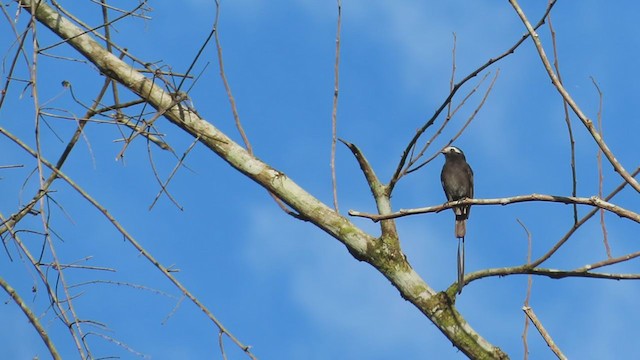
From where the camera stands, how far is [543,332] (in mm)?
2865

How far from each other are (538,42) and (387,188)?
1108mm

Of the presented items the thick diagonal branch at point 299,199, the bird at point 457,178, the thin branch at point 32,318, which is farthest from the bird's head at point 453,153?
the thin branch at point 32,318

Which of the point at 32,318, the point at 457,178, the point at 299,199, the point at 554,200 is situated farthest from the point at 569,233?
the point at 457,178

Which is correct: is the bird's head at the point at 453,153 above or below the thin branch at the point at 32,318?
above

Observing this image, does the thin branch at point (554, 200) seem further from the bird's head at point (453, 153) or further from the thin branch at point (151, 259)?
the bird's head at point (453, 153)

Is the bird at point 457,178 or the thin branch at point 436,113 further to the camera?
the bird at point 457,178

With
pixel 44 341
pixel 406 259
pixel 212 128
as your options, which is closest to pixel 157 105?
pixel 212 128

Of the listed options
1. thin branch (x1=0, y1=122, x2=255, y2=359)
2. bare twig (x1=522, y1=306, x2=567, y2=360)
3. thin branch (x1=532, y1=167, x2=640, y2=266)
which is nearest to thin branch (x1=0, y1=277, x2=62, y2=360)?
thin branch (x1=0, y1=122, x2=255, y2=359)

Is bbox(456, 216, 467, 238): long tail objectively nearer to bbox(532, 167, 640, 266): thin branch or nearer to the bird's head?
bbox(532, 167, 640, 266): thin branch

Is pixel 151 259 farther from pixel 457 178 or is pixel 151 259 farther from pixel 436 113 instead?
pixel 457 178

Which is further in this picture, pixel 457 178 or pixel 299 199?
pixel 457 178

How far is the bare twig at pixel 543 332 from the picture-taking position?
2.77m

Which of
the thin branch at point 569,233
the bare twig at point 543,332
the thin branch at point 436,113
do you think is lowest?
the bare twig at point 543,332

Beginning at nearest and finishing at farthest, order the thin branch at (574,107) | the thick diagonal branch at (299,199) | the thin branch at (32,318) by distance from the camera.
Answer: the thin branch at (32,318) → the thin branch at (574,107) → the thick diagonal branch at (299,199)
